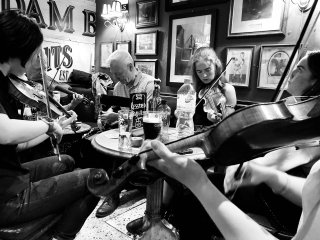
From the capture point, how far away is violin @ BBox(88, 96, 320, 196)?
736 mm

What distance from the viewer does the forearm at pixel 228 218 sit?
64cm

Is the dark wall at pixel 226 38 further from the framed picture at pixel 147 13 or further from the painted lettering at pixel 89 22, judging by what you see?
the painted lettering at pixel 89 22

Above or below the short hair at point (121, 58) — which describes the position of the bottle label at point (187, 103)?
below

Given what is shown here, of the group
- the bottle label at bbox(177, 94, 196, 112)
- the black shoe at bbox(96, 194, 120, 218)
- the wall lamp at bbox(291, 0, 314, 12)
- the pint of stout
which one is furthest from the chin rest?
the wall lamp at bbox(291, 0, 314, 12)

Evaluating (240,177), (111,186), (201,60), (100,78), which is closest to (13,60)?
(111,186)

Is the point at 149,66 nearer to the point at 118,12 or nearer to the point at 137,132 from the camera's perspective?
the point at 118,12

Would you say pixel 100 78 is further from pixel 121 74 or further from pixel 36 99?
pixel 36 99

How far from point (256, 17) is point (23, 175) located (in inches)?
130

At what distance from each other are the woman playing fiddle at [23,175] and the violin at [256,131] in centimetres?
63

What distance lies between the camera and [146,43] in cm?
484

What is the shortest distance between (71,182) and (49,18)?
4.77m

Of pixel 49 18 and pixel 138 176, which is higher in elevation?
pixel 49 18

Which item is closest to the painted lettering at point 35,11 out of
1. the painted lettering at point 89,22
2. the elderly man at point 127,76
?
the painted lettering at point 89,22

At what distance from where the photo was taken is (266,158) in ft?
4.30
